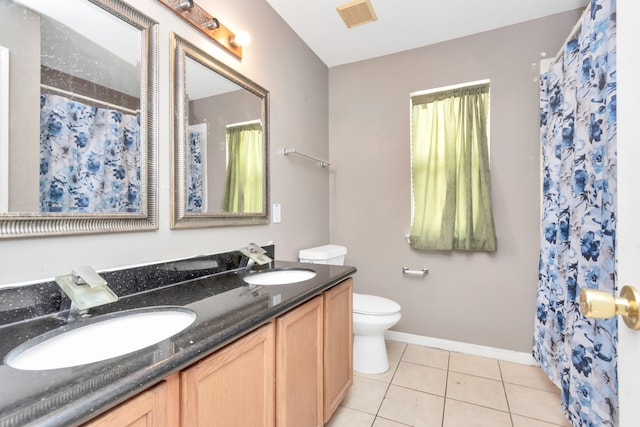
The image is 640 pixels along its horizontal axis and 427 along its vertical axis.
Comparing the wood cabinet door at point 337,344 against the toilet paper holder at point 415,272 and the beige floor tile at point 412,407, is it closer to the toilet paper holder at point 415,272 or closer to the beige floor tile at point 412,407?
the beige floor tile at point 412,407

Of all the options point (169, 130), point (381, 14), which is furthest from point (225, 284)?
point (381, 14)

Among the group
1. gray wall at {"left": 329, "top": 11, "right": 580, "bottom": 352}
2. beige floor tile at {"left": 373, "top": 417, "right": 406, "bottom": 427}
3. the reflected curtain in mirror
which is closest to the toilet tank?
gray wall at {"left": 329, "top": 11, "right": 580, "bottom": 352}

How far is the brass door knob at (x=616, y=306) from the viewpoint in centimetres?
44

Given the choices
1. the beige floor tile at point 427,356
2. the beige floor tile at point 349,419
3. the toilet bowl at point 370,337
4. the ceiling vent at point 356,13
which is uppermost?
the ceiling vent at point 356,13

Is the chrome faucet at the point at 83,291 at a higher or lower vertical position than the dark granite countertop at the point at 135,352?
higher

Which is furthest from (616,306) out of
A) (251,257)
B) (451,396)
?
(451,396)

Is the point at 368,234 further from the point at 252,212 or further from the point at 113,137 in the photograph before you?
the point at 113,137

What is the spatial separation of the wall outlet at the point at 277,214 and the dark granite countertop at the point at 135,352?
2.35 feet

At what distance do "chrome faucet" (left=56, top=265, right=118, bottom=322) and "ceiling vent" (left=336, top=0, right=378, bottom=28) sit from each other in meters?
2.01

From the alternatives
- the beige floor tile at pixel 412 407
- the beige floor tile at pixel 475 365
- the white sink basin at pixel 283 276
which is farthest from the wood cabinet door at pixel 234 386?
the beige floor tile at pixel 475 365

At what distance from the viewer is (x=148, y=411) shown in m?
0.62

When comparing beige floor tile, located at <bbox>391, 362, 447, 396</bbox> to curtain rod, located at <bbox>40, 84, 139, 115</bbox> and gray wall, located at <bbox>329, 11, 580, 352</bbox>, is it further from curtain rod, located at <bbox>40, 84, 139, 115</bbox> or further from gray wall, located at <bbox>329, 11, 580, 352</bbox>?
curtain rod, located at <bbox>40, 84, 139, 115</bbox>

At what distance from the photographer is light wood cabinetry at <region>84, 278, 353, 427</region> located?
0.66m

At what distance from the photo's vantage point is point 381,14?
6.61 ft
